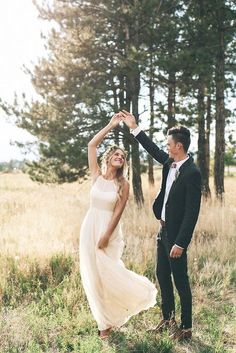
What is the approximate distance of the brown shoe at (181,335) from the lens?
513 centimetres

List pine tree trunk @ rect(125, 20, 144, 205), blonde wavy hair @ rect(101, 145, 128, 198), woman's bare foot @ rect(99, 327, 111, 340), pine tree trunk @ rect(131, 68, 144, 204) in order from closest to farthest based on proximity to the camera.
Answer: woman's bare foot @ rect(99, 327, 111, 340)
blonde wavy hair @ rect(101, 145, 128, 198)
pine tree trunk @ rect(125, 20, 144, 205)
pine tree trunk @ rect(131, 68, 144, 204)

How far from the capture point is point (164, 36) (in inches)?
635

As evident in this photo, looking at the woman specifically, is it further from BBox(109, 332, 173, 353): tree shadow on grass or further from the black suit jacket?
the black suit jacket

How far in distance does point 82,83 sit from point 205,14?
474cm

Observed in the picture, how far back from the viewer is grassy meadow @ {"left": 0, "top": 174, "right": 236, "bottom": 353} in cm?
502

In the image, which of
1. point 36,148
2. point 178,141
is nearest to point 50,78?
point 36,148

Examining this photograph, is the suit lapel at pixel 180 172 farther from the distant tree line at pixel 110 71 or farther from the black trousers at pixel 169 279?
the distant tree line at pixel 110 71

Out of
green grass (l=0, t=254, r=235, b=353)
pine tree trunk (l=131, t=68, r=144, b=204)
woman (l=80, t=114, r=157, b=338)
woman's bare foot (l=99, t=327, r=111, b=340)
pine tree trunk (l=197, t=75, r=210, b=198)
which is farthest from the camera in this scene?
pine tree trunk (l=197, t=75, r=210, b=198)

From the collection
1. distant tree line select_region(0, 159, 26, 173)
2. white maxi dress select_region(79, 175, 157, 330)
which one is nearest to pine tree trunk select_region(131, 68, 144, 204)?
distant tree line select_region(0, 159, 26, 173)

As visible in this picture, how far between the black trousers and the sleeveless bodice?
640 millimetres

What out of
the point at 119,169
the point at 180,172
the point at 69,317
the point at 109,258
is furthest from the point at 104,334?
the point at 180,172

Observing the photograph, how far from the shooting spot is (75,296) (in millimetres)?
6215

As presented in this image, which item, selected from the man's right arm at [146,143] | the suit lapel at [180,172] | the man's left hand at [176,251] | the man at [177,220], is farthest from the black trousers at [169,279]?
the man's right arm at [146,143]

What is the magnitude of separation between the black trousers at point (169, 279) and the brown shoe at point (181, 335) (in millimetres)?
48
